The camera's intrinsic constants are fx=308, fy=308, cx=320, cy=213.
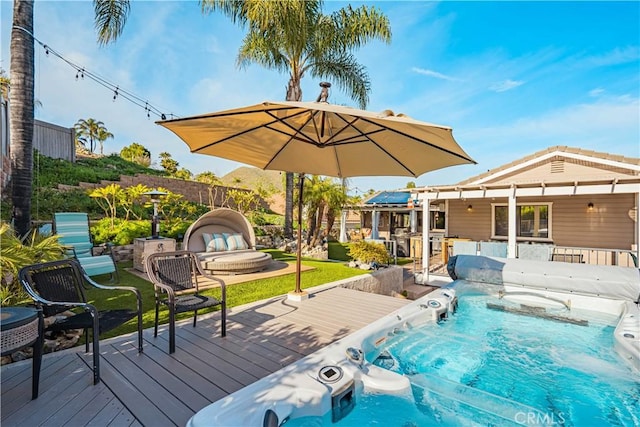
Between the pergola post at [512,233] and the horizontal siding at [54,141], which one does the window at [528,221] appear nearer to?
the pergola post at [512,233]

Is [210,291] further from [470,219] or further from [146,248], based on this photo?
[470,219]

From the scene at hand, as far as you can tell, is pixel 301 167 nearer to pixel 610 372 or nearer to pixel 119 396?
pixel 119 396

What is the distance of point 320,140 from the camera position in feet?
16.6

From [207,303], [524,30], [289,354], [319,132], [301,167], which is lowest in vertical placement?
[289,354]

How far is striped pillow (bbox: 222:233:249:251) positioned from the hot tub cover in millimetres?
5653

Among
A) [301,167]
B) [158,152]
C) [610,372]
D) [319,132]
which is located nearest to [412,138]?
[319,132]

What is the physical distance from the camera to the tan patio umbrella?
3.65 metres

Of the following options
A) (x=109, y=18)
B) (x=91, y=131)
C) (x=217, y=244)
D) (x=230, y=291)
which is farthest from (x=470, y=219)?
(x=91, y=131)

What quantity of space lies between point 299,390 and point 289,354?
3.52 feet

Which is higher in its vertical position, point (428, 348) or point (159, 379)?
point (159, 379)

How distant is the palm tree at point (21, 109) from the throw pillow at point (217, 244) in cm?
373

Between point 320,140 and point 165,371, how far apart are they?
374 cm

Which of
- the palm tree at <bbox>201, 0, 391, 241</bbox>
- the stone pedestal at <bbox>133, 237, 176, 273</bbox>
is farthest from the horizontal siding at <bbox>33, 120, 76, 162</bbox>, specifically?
the stone pedestal at <bbox>133, 237, 176, 273</bbox>

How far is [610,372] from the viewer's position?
402 cm
